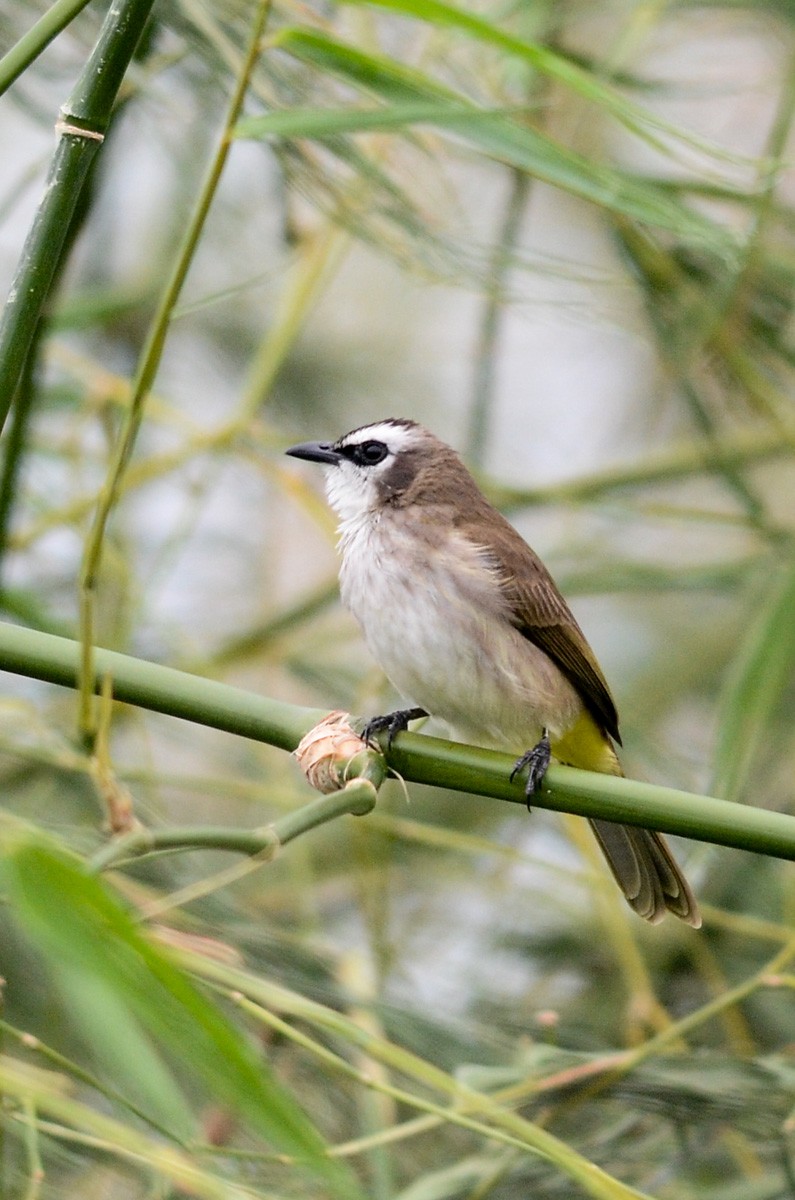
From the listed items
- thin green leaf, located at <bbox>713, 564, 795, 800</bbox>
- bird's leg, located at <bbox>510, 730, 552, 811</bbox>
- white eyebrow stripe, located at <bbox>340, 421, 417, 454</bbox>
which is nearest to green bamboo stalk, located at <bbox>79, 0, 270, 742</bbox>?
bird's leg, located at <bbox>510, 730, 552, 811</bbox>

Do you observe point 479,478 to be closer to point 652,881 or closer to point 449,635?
point 449,635

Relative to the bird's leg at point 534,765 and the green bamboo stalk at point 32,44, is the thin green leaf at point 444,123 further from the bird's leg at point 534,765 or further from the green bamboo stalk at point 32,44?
the bird's leg at point 534,765

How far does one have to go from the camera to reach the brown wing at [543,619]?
97.0 inches

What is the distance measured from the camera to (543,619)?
8.21 feet

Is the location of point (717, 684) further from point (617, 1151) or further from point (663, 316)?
point (617, 1151)

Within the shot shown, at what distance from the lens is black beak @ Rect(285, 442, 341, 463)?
258 cm

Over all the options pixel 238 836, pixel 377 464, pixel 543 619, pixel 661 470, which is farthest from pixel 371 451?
pixel 238 836

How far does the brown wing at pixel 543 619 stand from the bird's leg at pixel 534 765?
12 cm

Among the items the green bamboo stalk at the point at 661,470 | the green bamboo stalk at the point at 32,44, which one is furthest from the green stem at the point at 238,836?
the green bamboo stalk at the point at 661,470

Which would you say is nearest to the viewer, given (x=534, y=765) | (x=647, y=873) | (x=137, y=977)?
(x=137, y=977)

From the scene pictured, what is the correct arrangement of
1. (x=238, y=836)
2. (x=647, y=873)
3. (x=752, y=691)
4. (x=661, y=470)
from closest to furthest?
(x=238, y=836) → (x=752, y=691) → (x=647, y=873) → (x=661, y=470)

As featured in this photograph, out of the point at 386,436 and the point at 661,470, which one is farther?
the point at 661,470

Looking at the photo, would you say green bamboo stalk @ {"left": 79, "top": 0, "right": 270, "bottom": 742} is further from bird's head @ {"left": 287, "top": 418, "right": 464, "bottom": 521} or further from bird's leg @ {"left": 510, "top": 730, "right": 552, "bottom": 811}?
bird's head @ {"left": 287, "top": 418, "right": 464, "bottom": 521}

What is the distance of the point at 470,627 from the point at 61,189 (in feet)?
3.98
